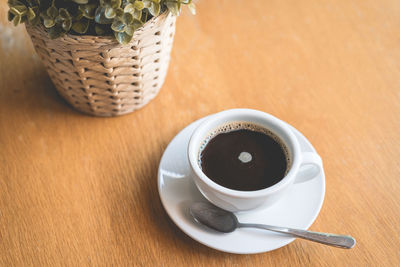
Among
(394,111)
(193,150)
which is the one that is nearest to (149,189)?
(193,150)

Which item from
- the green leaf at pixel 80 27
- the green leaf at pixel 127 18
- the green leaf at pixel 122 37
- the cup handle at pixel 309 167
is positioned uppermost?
the green leaf at pixel 127 18

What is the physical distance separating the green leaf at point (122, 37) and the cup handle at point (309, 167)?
1.04 feet

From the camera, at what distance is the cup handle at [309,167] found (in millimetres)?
639

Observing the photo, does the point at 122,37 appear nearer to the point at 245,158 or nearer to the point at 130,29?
the point at 130,29

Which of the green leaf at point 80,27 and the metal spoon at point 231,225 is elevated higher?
the green leaf at point 80,27

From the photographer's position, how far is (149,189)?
0.73 meters

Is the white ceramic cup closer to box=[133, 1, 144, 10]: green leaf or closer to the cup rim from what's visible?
the cup rim

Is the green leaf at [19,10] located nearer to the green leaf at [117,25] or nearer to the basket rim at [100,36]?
the basket rim at [100,36]

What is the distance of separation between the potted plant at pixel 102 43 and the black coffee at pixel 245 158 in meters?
0.19

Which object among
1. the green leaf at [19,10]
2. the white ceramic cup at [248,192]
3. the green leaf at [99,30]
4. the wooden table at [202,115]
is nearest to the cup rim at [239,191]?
the white ceramic cup at [248,192]

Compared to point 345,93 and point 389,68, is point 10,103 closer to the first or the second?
point 345,93

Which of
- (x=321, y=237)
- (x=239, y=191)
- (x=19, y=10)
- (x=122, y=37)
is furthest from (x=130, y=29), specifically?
(x=321, y=237)

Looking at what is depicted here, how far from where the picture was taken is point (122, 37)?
0.65 meters

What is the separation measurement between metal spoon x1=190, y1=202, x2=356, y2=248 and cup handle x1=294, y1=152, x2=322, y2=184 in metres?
0.08
